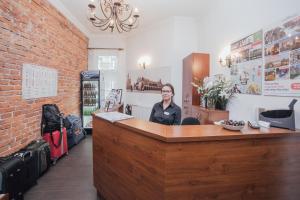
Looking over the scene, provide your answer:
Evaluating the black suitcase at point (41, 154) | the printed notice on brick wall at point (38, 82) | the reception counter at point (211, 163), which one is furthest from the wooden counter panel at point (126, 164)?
the printed notice on brick wall at point (38, 82)

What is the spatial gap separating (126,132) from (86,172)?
2036mm

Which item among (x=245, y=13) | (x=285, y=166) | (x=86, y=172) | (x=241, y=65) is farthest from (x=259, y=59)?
(x=86, y=172)

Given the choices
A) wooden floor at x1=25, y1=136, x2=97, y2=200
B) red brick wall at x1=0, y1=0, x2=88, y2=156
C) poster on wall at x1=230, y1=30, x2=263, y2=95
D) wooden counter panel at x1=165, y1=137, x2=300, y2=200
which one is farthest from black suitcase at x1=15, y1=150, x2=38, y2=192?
poster on wall at x1=230, y1=30, x2=263, y2=95

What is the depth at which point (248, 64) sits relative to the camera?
3268 mm

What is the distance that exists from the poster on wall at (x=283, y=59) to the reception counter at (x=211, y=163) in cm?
79

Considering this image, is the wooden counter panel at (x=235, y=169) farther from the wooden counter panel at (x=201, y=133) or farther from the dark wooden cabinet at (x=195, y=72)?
the dark wooden cabinet at (x=195, y=72)

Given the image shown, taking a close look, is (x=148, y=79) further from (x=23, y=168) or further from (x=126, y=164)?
(x=126, y=164)

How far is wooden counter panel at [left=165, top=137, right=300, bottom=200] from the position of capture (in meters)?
1.70

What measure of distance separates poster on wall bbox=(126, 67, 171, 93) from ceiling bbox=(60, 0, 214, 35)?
4.55 ft

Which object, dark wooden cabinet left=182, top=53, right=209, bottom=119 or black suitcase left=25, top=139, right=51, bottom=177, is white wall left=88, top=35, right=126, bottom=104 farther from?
black suitcase left=25, top=139, right=51, bottom=177

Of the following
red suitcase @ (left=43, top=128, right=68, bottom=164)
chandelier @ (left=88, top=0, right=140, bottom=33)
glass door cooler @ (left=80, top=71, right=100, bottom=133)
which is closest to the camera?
chandelier @ (left=88, top=0, right=140, bottom=33)

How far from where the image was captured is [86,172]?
12.1ft

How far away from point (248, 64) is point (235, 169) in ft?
6.61

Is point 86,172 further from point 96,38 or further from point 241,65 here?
point 96,38
